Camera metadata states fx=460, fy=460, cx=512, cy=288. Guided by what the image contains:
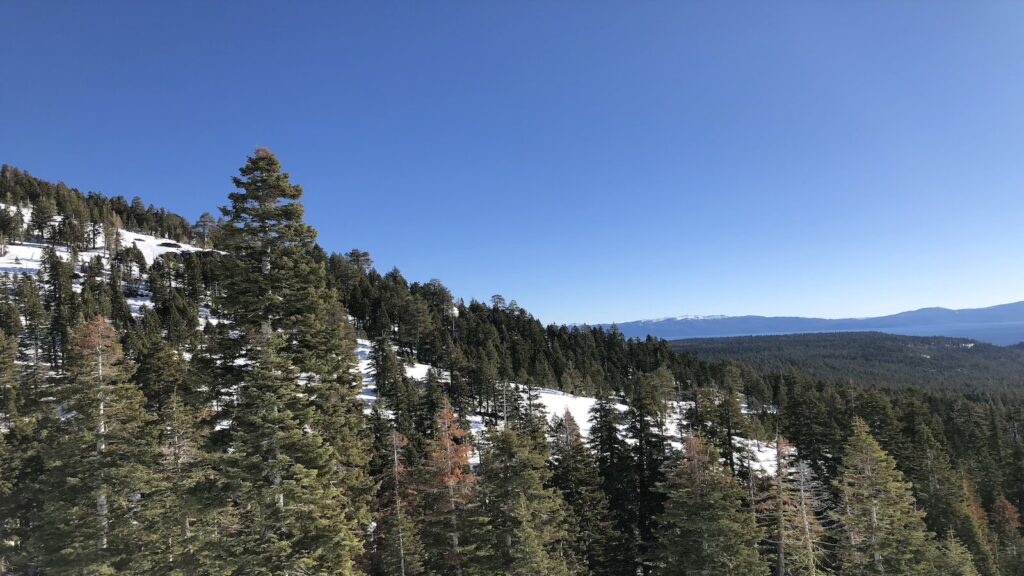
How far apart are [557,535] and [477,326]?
9048cm

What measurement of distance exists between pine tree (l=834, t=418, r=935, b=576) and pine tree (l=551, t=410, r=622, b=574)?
14741 mm

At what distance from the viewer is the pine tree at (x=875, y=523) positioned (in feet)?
86.9

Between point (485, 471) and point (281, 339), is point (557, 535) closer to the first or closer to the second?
point (485, 471)

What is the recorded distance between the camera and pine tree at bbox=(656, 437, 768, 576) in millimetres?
→ 23656

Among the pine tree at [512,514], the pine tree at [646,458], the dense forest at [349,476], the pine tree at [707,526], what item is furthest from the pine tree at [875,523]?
the pine tree at [512,514]

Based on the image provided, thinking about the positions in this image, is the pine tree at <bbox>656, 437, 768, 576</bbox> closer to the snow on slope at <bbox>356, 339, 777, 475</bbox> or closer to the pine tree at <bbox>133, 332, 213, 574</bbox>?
the pine tree at <bbox>133, 332, 213, 574</bbox>

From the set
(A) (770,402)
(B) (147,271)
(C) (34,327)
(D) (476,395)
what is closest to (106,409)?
(D) (476,395)

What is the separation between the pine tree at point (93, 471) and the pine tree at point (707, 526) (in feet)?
81.0

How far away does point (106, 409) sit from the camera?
58.0 ft

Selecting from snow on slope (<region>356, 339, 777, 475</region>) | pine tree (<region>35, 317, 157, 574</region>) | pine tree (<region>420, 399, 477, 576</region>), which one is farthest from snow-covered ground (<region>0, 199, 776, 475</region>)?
pine tree (<region>35, 317, 157, 574</region>)

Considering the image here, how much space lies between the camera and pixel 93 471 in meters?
17.1

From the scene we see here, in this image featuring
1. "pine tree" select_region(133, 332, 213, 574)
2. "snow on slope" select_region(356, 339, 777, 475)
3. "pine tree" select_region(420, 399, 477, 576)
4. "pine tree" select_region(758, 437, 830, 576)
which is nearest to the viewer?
"pine tree" select_region(133, 332, 213, 574)

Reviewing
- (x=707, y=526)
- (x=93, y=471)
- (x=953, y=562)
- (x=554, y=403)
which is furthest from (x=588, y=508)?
(x=554, y=403)

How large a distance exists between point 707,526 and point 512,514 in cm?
1016
